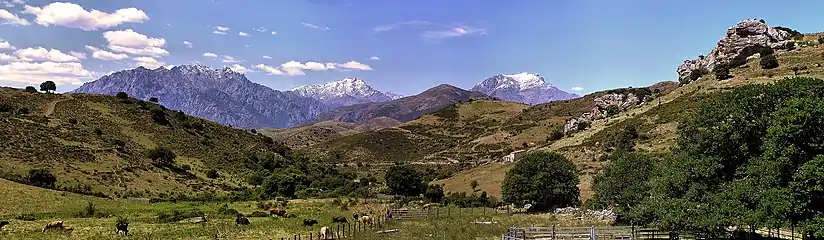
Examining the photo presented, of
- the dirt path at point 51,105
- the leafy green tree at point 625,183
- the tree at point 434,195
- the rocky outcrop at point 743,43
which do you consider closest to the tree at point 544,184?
the leafy green tree at point 625,183

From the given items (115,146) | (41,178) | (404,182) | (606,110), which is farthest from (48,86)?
(606,110)

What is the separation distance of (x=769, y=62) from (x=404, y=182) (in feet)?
221

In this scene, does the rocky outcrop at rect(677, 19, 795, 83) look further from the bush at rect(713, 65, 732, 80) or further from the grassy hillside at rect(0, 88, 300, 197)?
the grassy hillside at rect(0, 88, 300, 197)

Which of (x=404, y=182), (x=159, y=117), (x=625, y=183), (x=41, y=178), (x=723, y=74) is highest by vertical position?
(x=723, y=74)

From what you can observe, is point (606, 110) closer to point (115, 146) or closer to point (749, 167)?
point (115, 146)

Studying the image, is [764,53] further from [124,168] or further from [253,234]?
[124,168]

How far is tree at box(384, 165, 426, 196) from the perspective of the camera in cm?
7762

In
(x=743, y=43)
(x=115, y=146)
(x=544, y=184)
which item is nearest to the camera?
(x=544, y=184)

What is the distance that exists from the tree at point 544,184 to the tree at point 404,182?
71.5 feet

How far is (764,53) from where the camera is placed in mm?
107625

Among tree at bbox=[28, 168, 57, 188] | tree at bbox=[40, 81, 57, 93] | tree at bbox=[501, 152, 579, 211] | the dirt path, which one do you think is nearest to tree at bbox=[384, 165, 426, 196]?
tree at bbox=[501, 152, 579, 211]

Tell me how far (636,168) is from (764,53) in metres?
83.8

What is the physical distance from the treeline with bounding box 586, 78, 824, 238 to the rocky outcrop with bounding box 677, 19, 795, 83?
9370 centimetres

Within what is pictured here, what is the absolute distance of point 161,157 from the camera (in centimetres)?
9188
